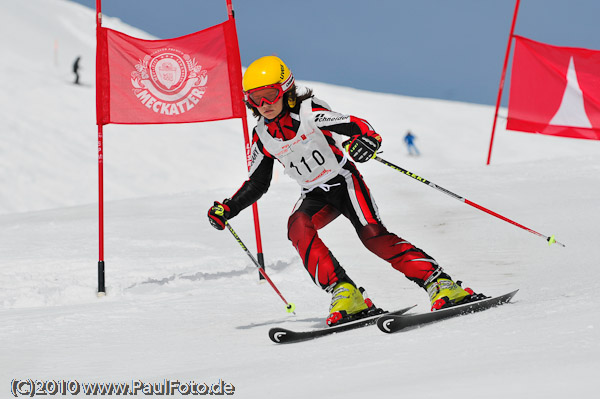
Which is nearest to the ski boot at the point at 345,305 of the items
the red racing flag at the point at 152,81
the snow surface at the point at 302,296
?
the snow surface at the point at 302,296

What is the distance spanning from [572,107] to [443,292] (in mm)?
7655

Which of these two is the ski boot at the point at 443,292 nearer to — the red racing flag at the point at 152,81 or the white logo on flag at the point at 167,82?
the red racing flag at the point at 152,81

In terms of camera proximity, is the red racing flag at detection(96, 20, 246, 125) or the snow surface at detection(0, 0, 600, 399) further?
the red racing flag at detection(96, 20, 246, 125)

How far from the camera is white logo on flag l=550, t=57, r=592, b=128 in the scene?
10.4 m

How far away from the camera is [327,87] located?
1309 inches

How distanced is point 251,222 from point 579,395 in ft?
22.6

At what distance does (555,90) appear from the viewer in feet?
34.7

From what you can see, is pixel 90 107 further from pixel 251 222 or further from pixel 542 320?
pixel 542 320

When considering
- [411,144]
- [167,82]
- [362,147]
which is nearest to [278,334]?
[362,147]

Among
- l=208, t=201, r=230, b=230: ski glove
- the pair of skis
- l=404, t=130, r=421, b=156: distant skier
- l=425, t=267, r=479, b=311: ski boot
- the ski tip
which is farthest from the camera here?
l=404, t=130, r=421, b=156: distant skier

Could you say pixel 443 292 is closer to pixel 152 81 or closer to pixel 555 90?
pixel 152 81

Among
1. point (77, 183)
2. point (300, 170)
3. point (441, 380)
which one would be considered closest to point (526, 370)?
point (441, 380)

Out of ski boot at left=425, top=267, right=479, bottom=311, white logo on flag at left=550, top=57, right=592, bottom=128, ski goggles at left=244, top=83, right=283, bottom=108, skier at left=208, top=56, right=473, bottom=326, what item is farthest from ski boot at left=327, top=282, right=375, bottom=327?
white logo on flag at left=550, top=57, right=592, bottom=128

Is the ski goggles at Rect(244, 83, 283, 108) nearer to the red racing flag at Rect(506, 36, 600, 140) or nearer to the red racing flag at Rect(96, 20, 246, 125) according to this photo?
the red racing flag at Rect(96, 20, 246, 125)
